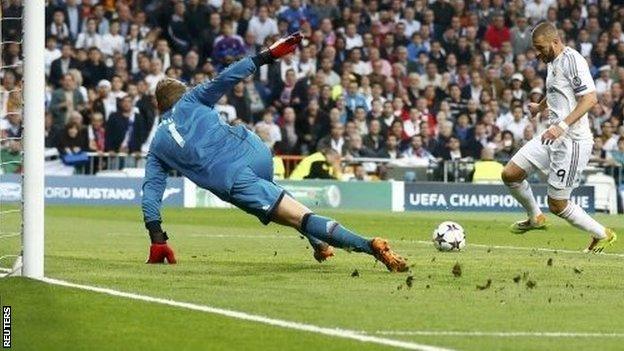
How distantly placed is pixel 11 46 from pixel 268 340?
21579 mm

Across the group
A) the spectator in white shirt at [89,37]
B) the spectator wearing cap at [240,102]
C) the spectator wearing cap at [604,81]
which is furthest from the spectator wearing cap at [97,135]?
the spectator wearing cap at [604,81]

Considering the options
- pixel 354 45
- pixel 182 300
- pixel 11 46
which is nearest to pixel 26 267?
pixel 182 300

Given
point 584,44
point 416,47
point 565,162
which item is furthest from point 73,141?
point 565,162

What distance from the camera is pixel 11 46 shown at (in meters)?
29.2

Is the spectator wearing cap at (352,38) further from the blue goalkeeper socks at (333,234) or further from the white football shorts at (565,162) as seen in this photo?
the blue goalkeeper socks at (333,234)

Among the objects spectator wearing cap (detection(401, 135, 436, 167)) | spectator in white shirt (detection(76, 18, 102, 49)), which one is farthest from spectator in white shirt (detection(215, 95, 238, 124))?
spectator wearing cap (detection(401, 135, 436, 167))

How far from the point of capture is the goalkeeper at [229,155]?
12617 millimetres

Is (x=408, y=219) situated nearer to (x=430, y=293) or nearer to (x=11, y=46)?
(x=11, y=46)

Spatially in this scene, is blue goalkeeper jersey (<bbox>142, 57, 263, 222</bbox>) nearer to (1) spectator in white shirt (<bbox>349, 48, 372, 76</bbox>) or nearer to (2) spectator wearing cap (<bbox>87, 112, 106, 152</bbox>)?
(2) spectator wearing cap (<bbox>87, 112, 106, 152</bbox>)

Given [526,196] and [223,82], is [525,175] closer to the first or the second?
[526,196]

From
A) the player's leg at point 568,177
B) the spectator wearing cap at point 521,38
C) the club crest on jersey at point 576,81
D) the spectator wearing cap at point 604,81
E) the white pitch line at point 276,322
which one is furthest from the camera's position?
the spectator wearing cap at point 521,38

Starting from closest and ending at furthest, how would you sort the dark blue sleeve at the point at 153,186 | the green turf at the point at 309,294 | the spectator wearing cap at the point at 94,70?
the green turf at the point at 309,294, the dark blue sleeve at the point at 153,186, the spectator wearing cap at the point at 94,70

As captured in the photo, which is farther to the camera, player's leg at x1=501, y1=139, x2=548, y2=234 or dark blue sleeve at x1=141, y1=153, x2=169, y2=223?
player's leg at x1=501, y1=139, x2=548, y2=234

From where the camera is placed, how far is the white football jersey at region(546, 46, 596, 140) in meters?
15.4
